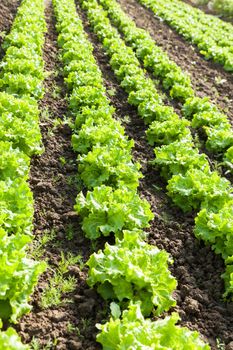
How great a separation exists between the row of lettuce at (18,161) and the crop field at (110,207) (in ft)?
0.06

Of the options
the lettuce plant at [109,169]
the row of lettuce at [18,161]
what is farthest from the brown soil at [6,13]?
the lettuce plant at [109,169]

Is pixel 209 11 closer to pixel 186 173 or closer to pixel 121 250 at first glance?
pixel 186 173

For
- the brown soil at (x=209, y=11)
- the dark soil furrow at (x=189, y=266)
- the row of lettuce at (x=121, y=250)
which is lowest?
the brown soil at (x=209, y=11)

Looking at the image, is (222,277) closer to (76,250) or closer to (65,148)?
(76,250)

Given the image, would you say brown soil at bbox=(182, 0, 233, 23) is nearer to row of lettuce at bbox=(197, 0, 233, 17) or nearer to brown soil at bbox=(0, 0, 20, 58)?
row of lettuce at bbox=(197, 0, 233, 17)

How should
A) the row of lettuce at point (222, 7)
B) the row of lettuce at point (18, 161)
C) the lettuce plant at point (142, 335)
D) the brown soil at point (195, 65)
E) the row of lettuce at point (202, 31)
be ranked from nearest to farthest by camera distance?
the lettuce plant at point (142, 335)
the row of lettuce at point (18, 161)
the brown soil at point (195, 65)
the row of lettuce at point (202, 31)
the row of lettuce at point (222, 7)

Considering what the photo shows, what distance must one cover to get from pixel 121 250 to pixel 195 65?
1145cm

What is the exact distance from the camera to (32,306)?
4.71 meters

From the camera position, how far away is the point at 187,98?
1141cm

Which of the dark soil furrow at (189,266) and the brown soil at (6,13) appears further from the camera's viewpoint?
the brown soil at (6,13)

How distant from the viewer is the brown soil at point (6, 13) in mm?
15094

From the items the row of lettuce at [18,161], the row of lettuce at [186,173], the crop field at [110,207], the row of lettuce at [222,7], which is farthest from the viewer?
the row of lettuce at [222,7]

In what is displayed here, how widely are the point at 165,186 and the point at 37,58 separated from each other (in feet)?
18.2

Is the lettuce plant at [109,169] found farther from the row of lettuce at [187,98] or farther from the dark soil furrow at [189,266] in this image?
the row of lettuce at [187,98]
